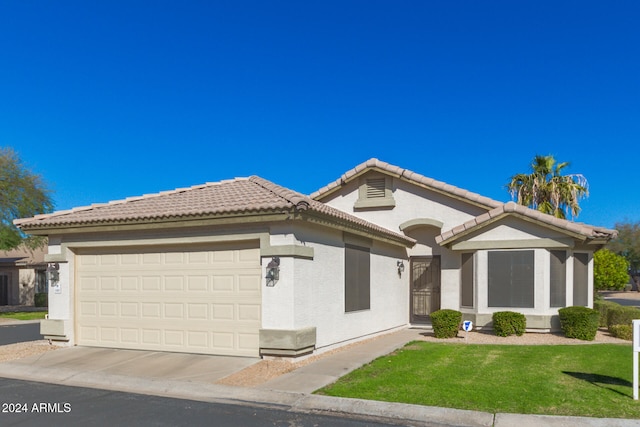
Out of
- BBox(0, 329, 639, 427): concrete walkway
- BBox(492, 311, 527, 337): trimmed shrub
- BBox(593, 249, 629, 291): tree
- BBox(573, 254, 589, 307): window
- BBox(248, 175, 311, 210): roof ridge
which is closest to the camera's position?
BBox(0, 329, 639, 427): concrete walkway

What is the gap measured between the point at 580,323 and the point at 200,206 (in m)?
10.5

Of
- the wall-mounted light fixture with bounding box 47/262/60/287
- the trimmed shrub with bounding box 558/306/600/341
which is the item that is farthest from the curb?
the trimmed shrub with bounding box 558/306/600/341

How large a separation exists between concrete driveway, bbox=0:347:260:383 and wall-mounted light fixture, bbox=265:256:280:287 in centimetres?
163

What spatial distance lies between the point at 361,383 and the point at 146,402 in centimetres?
344

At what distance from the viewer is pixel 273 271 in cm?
1070

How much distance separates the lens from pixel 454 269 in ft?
56.8

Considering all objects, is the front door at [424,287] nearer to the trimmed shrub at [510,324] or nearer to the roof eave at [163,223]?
the trimmed shrub at [510,324]

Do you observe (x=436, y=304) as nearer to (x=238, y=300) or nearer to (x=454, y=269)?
(x=454, y=269)

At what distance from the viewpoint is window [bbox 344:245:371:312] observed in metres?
13.3

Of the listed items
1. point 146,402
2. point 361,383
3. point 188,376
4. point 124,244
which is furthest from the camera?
point 124,244

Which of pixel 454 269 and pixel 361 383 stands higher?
pixel 454 269

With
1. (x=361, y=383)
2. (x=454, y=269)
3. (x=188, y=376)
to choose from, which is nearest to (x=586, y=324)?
(x=454, y=269)

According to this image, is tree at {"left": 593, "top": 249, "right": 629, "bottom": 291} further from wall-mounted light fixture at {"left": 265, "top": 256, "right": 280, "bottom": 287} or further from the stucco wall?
wall-mounted light fixture at {"left": 265, "top": 256, "right": 280, "bottom": 287}

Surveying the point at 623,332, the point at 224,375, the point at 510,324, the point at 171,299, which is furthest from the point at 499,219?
the point at 224,375
